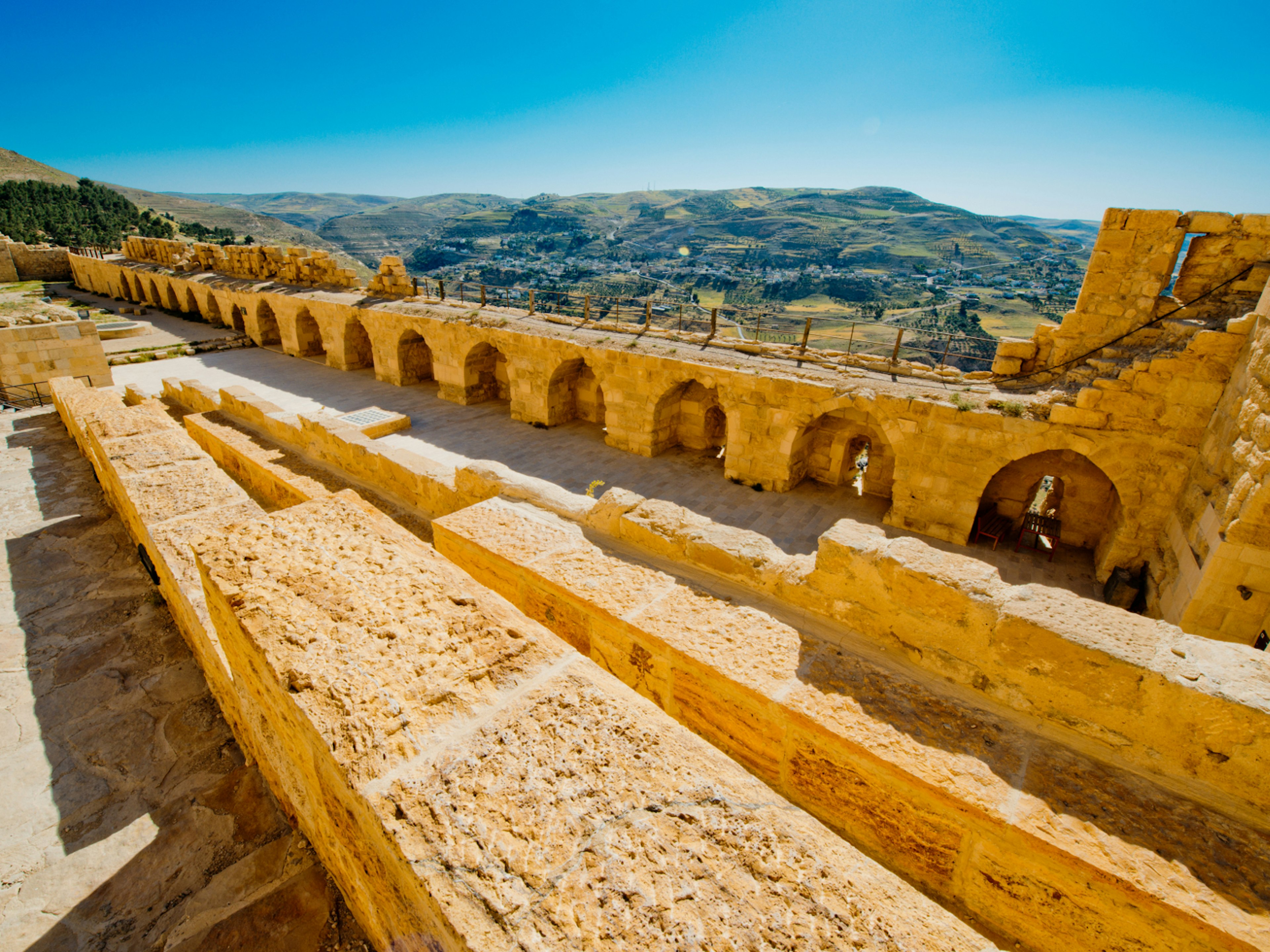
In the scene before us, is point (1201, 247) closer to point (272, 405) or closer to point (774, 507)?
point (774, 507)

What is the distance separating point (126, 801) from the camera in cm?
332

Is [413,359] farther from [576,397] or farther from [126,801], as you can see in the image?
[126,801]

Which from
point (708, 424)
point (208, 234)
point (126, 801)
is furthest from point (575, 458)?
point (208, 234)

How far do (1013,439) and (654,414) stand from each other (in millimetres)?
6644

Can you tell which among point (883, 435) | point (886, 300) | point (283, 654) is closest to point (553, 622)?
point (283, 654)

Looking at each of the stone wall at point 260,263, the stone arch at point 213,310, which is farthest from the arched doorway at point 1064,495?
the stone arch at point 213,310

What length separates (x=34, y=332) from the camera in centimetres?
1240

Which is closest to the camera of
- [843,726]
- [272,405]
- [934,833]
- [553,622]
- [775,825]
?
[775,825]

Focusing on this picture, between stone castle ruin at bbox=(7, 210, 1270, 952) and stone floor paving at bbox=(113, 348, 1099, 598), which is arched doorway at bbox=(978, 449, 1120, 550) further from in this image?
stone castle ruin at bbox=(7, 210, 1270, 952)

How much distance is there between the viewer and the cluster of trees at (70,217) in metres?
40.5

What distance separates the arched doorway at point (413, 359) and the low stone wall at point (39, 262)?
108ft

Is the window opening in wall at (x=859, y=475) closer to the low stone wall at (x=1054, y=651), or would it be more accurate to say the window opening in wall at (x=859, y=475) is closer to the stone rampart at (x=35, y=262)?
the low stone wall at (x=1054, y=651)

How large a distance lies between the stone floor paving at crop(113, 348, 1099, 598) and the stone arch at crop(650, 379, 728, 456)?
0.98 feet

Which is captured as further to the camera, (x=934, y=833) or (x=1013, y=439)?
(x=1013, y=439)
